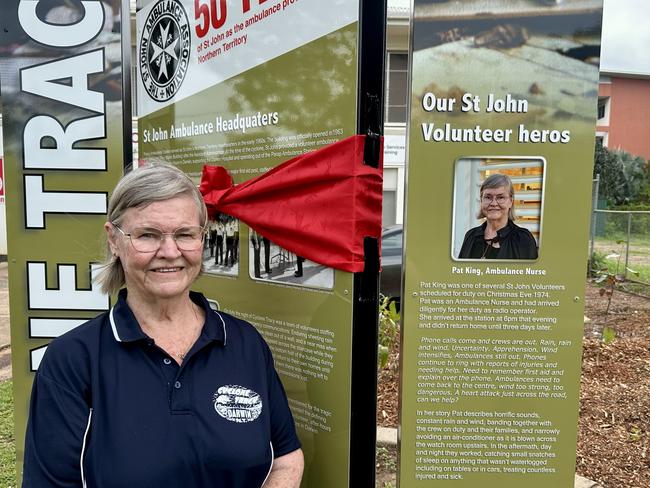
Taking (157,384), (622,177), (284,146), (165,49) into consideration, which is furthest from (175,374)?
(622,177)

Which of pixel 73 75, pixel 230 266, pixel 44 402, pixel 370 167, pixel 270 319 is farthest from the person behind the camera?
pixel 73 75

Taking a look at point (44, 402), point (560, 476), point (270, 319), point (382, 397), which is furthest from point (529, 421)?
point (382, 397)

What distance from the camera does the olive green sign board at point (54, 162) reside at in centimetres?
287

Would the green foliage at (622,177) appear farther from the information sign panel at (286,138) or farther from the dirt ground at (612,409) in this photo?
the information sign panel at (286,138)

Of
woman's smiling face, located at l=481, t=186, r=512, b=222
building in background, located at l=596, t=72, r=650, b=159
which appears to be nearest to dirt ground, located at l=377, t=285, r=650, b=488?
woman's smiling face, located at l=481, t=186, r=512, b=222

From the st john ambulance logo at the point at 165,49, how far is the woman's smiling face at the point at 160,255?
1.17 metres

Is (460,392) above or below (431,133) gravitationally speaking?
below

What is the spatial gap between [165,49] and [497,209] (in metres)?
1.79

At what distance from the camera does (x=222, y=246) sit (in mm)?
2455

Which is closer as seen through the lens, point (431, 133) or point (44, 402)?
point (44, 402)

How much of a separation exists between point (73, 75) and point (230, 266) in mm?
1439

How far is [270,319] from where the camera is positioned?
220 cm

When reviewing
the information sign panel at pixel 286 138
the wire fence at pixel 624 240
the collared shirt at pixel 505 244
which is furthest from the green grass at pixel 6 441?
the wire fence at pixel 624 240

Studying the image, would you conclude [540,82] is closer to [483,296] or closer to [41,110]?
[483,296]
